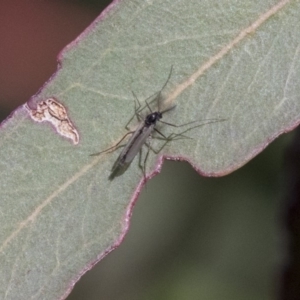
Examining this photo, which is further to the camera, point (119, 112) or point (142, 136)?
point (142, 136)

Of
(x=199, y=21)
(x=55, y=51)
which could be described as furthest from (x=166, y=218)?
(x=199, y=21)

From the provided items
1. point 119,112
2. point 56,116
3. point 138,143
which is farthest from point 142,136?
point 56,116

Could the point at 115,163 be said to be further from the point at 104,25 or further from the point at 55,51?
the point at 55,51

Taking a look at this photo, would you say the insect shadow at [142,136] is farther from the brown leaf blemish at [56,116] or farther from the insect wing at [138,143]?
the brown leaf blemish at [56,116]

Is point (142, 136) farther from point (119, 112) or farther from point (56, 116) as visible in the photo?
point (56, 116)

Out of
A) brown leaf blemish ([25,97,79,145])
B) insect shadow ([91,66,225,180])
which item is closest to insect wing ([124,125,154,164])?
insect shadow ([91,66,225,180])
